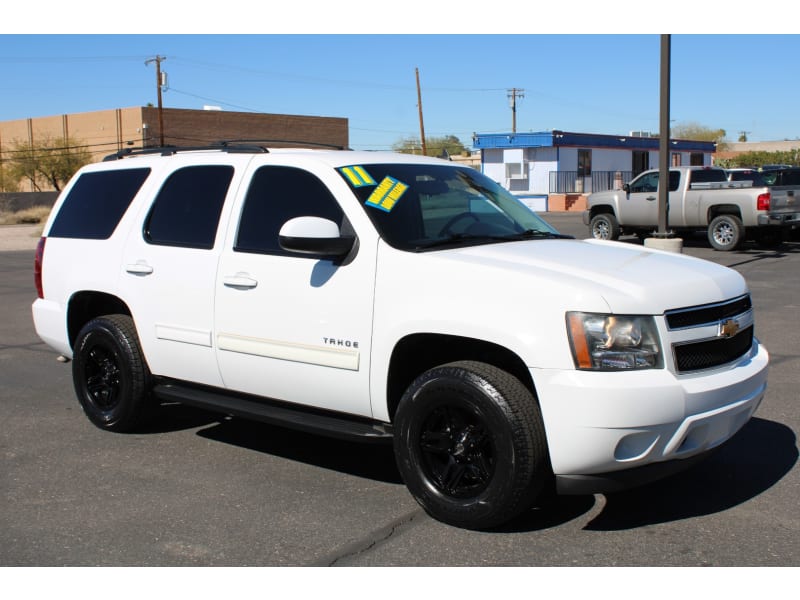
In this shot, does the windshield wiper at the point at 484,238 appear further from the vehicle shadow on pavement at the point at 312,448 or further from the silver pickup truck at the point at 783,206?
the silver pickup truck at the point at 783,206

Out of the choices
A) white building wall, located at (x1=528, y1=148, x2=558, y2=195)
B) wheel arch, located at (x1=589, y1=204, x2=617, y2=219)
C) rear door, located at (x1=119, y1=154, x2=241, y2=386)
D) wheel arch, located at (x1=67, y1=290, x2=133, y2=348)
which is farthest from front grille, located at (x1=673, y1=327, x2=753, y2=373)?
white building wall, located at (x1=528, y1=148, x2=558, y2=195)

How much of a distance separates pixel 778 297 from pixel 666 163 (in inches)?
148

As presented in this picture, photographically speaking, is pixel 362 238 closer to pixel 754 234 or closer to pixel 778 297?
pixel 778 297

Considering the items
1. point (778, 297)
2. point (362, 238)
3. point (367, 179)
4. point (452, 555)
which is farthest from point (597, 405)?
point (778, 297)

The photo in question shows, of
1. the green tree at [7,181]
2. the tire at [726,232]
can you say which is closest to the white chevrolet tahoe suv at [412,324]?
the tire at [726,232]

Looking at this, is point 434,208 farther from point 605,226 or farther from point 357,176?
point 605,226

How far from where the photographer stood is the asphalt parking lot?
414 centimetres

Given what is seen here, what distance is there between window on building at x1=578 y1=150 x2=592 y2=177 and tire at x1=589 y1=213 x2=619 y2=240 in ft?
88.6

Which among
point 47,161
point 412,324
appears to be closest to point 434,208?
point 412,324

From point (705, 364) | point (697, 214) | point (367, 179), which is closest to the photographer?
point (705, 364)

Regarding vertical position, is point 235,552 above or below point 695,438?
below

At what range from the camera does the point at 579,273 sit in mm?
4328

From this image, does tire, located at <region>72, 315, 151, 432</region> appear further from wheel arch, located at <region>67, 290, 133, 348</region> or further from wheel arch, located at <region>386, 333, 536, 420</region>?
wheel arch, located at <region>386, 333, 536, 420</region>

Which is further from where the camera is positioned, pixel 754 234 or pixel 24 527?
pixel 754 234
